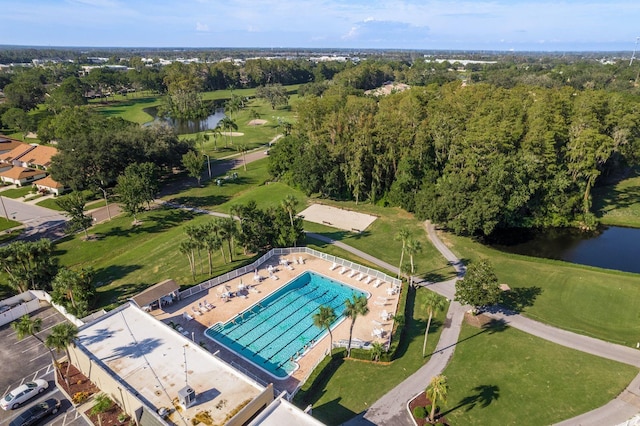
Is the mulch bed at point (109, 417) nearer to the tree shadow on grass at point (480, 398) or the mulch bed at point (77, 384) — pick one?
the mulch bed at point (77, 384)

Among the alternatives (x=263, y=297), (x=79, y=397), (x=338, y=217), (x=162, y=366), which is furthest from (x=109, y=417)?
(x=338, y=217)

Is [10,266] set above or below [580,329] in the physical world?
above

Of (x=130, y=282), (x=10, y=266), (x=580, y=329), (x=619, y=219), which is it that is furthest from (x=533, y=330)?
(x=10, y=266)

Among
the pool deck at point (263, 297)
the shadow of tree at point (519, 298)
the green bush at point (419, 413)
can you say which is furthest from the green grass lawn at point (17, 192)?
the shadow of tree at point (519, 298)

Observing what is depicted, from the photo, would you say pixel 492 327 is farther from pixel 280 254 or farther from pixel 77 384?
pixel 77 384

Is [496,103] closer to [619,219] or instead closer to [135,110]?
[619,219]

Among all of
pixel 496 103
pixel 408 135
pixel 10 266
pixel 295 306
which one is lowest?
pixel 295 306

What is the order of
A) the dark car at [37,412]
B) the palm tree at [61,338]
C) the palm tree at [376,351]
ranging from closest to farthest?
the dark car at [37,412] < the palm tree at [61,338] < the palm tree at [376,351]
